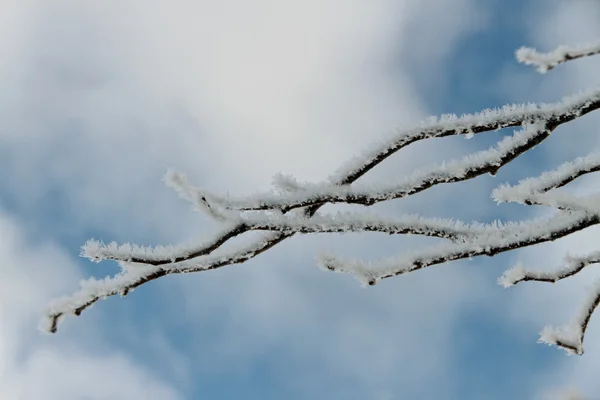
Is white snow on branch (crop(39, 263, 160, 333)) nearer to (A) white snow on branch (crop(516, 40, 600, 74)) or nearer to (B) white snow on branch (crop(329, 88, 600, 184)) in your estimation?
(B) white snow on branch (crop(329, 88, 600, 184))

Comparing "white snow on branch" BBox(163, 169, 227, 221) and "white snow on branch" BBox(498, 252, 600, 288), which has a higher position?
"white snow on branch" BBox(163, 169, 227, 221)

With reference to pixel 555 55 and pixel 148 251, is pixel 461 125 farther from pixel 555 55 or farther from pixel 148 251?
pixel 148 251

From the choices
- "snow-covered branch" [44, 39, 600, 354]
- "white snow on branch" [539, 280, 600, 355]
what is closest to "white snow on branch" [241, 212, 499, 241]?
"snow-covered branch" [44, 39, 600, 354]

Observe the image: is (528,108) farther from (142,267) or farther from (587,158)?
(142,267)

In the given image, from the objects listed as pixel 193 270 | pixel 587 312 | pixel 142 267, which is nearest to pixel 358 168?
pixel 193 270

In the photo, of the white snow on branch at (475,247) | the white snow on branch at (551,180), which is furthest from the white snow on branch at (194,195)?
the white snow on branch at (551,180)

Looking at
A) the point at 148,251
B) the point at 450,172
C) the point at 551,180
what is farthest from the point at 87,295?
the point at 551,180

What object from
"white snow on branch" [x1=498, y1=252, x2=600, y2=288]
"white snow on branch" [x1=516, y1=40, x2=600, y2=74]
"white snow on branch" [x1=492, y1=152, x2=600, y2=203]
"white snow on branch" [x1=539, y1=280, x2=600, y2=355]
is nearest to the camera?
"white snow on branch" [x1=516, y1=40, x2=600, y2=74]

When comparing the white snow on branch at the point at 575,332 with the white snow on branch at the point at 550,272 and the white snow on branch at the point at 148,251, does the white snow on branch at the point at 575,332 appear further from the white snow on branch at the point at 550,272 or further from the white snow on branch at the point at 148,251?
the white snow on branch at the point at 148,251
